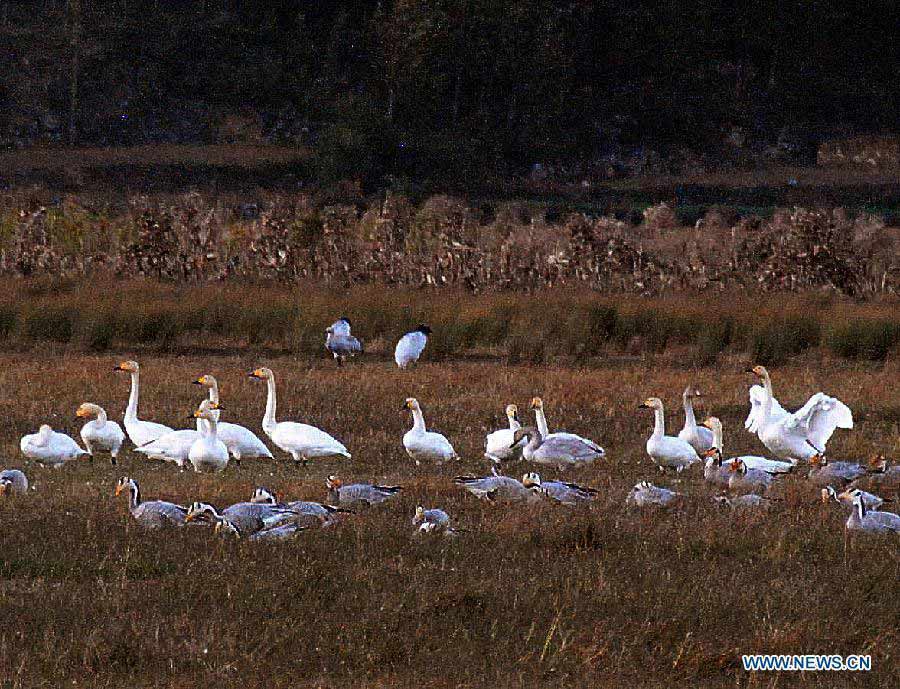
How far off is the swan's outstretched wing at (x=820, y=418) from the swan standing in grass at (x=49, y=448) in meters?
5.46

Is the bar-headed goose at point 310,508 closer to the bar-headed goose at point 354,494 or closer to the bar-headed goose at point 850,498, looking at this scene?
the bar-headed goose at point 354,494

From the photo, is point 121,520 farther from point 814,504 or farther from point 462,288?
point 462,288

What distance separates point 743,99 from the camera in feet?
196

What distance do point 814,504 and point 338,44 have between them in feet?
152

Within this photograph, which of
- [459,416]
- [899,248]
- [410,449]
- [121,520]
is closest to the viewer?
[121,520]

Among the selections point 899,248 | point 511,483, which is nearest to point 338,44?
point 899,248

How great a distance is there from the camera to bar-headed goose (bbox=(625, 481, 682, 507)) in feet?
35.0

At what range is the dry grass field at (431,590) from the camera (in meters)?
7.24

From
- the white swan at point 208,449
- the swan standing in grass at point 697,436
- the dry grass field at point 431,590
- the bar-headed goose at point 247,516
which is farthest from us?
the swan standing in grass at point 697,436

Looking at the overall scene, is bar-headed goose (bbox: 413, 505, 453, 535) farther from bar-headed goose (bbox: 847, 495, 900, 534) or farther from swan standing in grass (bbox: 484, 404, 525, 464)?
swan standing in grass (bbox: 484, 404, 525, 464)

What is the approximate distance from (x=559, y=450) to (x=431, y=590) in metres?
4.63

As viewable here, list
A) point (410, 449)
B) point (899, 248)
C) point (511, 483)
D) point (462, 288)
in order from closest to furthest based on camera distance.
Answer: point (511, 483), point (410, 449), point (462, 288), point (899, 248)

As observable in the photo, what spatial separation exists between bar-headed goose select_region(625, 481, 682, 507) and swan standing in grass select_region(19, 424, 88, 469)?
14.0 feet

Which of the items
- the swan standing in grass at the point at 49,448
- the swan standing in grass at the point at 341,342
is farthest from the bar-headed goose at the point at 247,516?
the swan standing in grass at the point at 341,342
